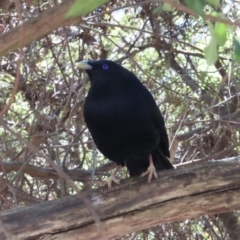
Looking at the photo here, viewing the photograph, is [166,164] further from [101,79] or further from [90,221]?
[90,221]

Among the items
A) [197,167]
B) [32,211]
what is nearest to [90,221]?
[32,211]

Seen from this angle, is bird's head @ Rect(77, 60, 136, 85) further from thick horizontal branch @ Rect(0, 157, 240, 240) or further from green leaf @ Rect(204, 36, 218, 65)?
green leaf @ Rect(204, 36, 218, 65)

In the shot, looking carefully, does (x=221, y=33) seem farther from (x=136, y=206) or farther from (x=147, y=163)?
(x=147, y=163)

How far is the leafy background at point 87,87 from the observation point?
4664mm

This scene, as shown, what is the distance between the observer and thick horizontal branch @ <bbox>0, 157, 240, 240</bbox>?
3.14 m

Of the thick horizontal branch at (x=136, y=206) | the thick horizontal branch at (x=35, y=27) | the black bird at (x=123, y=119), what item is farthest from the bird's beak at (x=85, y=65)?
the thick horizontal branch at (x=35, y=27)

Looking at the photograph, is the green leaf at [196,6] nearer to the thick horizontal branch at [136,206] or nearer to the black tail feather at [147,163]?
the thick horizontal branch at [136,206]

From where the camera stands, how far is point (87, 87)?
16.7 ft

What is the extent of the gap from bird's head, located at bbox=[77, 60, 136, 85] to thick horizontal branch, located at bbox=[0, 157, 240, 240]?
2.65 feet

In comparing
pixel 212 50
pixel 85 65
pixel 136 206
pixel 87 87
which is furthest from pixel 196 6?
pixel 87 87

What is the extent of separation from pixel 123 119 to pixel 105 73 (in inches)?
17.0

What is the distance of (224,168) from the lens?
3412 mm

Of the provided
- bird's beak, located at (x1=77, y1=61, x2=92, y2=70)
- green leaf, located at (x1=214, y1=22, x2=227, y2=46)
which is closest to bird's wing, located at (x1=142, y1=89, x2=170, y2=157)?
bird's beak, located at (x1=77, y1=61, x2=92, y2=70)

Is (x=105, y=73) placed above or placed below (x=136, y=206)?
above
